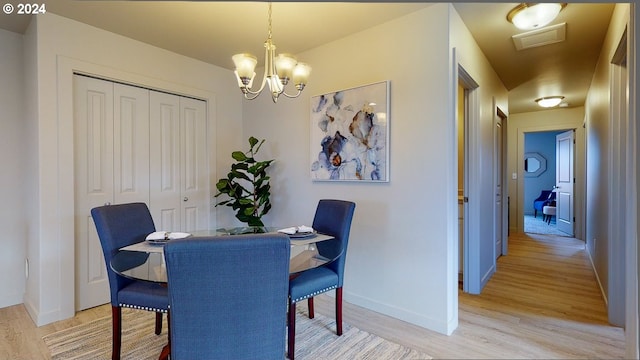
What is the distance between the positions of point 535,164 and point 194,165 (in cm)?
809

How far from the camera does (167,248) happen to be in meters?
0.98

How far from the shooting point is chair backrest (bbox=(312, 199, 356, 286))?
1.85 metres

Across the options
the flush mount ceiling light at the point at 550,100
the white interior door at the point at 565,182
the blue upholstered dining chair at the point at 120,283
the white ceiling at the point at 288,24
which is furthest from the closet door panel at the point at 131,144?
the white interior door at the point at 565,182

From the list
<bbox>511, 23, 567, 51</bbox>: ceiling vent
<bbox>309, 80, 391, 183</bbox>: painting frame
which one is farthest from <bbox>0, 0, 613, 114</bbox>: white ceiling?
<bbox>309, 80, 391, 183</bbox>: painting frame

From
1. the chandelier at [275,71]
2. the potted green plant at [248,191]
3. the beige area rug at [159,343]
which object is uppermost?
the chandelier at [275,71]

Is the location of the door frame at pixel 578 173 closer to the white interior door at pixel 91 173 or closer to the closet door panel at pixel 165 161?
the closet door panel at pixel 165 161

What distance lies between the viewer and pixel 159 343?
1.82m

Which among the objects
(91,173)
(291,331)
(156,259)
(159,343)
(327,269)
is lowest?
(159,343)

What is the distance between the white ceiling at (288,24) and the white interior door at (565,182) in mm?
2819

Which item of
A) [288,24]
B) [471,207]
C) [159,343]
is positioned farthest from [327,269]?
[288,24]

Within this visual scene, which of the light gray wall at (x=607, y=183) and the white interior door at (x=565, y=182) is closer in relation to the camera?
the light gray wall at (x=607, y=183)

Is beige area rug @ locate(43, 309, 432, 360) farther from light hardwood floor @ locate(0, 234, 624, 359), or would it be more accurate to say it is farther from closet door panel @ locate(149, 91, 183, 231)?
closet door panel @ locate(149, 91, 183, 231)

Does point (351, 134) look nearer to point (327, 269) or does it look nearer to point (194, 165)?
point (327, 269)

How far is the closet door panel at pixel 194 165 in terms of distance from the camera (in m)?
2.88
